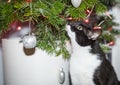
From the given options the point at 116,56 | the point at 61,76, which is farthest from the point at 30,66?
the point at 116,56

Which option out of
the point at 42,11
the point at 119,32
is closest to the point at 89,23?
the point at 119,32

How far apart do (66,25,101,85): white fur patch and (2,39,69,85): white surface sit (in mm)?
83

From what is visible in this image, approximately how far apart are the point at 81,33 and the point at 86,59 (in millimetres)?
133

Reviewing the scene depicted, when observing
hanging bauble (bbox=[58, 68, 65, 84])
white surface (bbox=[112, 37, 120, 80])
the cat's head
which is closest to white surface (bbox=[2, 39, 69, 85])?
hanging bauble (bbox=[58, 68, 65, 84])

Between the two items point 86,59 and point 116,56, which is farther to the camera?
point 116,56

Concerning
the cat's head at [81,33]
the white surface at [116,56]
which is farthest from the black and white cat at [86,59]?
the white surface at [116,56]

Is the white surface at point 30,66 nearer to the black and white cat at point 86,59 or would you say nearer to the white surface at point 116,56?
the black and white cat at point 86,59

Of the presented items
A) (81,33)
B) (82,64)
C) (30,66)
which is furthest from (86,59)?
(30,66)

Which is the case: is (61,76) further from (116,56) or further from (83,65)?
(116,56)

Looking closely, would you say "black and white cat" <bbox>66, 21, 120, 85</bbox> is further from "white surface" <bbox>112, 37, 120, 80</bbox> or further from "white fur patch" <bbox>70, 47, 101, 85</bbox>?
"white surface" <bbox>112, 37, 120, 80</bbox>

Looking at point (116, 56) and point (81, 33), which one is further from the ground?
point (81, 33)

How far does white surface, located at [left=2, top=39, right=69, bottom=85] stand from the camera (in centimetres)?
101

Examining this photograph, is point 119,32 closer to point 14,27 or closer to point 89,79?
point 89,79

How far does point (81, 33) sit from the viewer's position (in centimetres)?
105
